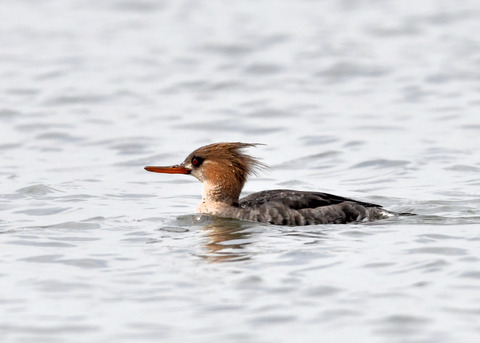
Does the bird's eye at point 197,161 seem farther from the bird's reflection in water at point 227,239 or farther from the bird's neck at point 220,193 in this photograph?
the bird's reflection in water at point 227,239

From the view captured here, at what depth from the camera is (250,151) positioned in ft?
51.4

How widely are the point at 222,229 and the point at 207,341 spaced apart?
3.42 meters

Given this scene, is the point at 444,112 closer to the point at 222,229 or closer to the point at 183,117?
the point at 183,117

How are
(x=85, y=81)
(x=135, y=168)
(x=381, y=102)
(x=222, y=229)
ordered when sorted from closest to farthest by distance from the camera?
(x=222, y=229)
(x=135, y=168)
(x=381, y=102)
(x=85, y=81)

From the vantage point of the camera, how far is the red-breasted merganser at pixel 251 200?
10664 mm

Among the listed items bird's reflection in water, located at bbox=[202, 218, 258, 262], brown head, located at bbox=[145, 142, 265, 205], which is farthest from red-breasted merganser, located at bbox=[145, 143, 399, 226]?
bird's reflection in water, located at bbox=[202, 218, 258, 262]

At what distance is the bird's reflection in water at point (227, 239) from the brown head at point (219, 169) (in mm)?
446

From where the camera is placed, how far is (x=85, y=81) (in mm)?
20016

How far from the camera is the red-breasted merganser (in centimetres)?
1066

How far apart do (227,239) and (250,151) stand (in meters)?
5.60

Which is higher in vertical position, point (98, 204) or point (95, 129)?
point (95, 129)

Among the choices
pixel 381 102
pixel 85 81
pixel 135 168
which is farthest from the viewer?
pixel 85 81

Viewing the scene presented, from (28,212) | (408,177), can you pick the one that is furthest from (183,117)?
(28,212)

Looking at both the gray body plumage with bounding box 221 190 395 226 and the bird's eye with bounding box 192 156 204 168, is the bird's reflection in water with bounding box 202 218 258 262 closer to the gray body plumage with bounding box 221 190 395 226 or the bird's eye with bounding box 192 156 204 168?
the gray body plumage with bounding box 221 190 395 226
